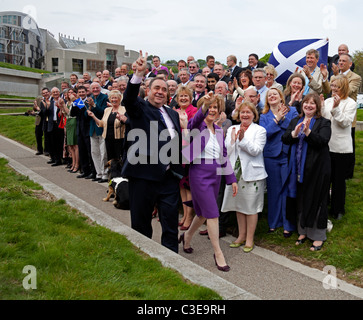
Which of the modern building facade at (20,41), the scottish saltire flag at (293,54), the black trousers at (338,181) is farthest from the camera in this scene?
the modern building facade at (20,41)

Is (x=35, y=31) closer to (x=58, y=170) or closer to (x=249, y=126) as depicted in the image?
(x=58, y=170)

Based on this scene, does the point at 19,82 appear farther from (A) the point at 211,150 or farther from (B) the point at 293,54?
(A) the point at 211,150

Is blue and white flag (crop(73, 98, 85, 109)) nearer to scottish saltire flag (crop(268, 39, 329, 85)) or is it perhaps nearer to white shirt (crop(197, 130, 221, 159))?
scottish saltire flag (crop(268, 39, 329, 85))

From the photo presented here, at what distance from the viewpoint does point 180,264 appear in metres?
3.78

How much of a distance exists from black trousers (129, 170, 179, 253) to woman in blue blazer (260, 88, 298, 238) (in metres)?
1.77

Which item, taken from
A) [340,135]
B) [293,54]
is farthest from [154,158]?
[293,54]

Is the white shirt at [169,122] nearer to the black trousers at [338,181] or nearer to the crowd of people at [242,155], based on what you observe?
the crowd of people at [242,155]

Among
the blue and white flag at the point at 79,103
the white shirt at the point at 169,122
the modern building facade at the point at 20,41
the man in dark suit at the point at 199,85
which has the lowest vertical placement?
the white shirt at the point at 169,122

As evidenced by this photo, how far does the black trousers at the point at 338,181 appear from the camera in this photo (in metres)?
5.75

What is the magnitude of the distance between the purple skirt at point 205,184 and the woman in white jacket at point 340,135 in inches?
87.2

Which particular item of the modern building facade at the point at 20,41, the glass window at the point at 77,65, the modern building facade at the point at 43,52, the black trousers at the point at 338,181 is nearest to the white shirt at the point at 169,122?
the black trousers at the point at 338,181

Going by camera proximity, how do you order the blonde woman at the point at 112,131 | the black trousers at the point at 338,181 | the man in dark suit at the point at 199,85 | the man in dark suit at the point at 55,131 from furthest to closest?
the man in dark suit at the point at 55,131 → the blonde woman at the point at 112,131 → the man in dark suit at the point at 199,85 → the black trousers at the point at 338,181

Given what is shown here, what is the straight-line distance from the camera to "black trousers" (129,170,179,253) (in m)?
4.38

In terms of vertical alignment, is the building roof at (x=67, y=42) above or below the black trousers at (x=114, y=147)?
above
